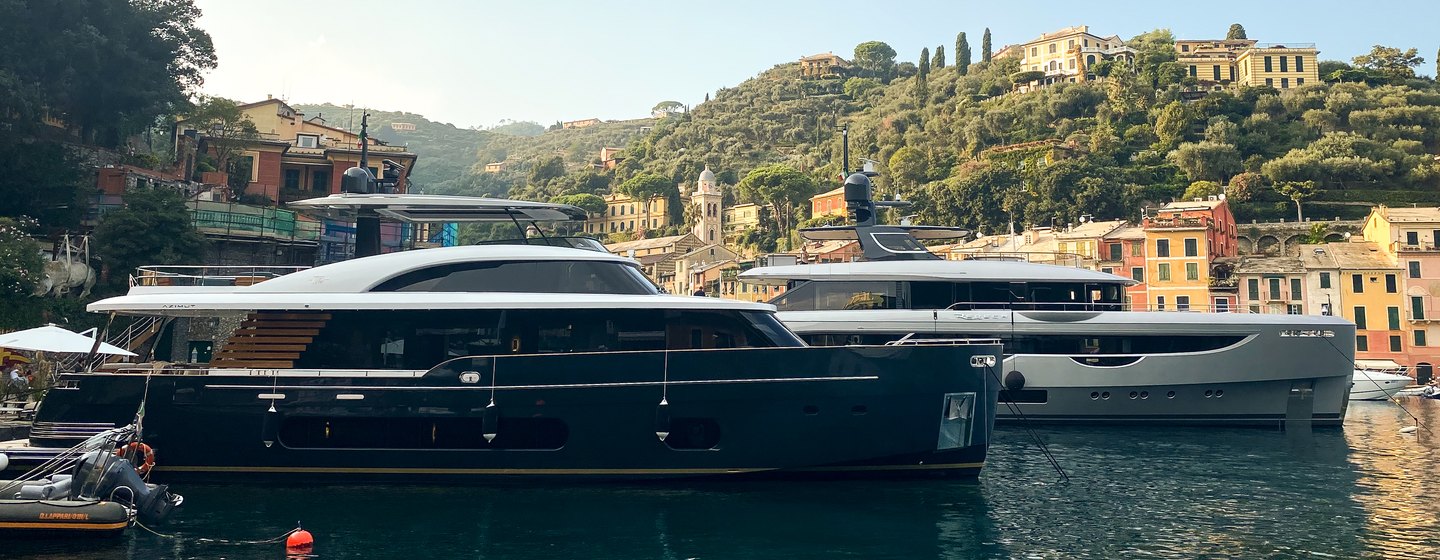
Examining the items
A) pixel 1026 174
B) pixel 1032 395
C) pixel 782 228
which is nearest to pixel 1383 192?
pixel 1026 174

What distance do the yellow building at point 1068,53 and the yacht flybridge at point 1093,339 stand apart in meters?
82.2

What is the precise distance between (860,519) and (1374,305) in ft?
142

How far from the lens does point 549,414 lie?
498 inches

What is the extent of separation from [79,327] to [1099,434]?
27.5 m

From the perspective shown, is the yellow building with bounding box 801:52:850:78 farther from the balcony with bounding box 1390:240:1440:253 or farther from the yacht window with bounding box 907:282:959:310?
the yacht window with bounding box 907:282:959:310

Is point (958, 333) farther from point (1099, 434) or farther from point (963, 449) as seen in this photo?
point (963, 449)

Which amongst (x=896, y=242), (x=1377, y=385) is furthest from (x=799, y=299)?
(x=1377, y=385)

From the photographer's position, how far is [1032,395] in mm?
21953

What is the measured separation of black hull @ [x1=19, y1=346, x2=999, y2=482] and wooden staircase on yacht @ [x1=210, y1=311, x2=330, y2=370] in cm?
25

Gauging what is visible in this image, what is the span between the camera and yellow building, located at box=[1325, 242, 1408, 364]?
142 ft

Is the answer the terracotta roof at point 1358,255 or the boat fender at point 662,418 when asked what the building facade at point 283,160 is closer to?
the boat fender at point 662,418

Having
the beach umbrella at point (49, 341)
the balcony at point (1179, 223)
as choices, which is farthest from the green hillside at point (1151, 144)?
the beach umbrella at point (49, 341)

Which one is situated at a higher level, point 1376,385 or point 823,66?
point 823,66

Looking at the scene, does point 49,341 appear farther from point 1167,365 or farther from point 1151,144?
point 1151,144
